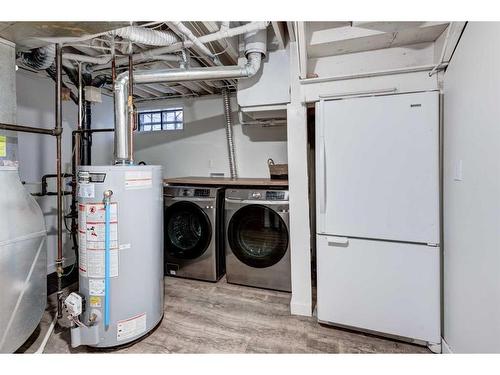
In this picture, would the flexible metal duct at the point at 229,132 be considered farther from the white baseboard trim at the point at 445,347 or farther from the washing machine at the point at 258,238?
the white baseboard trim at the point at 445,347

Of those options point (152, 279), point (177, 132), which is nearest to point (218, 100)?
point (177, 132)

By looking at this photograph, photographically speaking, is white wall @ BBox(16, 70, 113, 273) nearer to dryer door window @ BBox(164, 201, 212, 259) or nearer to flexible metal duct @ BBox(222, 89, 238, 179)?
dryer door window @ BBox(164, 201, 212, 259)

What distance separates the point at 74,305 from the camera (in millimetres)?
1608

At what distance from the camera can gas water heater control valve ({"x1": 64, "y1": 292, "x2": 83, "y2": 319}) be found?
161 cm

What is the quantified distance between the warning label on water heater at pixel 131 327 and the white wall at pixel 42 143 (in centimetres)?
154

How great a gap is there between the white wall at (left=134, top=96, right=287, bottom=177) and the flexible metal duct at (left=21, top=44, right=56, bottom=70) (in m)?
1.82

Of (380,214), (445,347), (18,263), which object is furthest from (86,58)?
(445,347)

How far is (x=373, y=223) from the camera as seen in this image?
1765 millimetres

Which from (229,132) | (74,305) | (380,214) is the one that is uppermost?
(229,132)

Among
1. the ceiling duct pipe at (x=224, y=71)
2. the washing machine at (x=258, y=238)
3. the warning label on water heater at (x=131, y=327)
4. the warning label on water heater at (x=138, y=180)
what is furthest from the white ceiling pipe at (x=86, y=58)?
the warning label on water heater at (x=131, y=327)

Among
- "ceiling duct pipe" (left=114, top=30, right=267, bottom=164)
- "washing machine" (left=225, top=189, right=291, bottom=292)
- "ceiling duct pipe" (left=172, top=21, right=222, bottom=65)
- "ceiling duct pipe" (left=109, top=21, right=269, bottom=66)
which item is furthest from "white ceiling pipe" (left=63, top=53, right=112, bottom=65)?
"washing machine" (left=225, top=189, right=291, bottom=292)

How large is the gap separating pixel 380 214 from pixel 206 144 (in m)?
2.56

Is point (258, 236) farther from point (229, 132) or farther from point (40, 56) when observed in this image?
point (40, 56)
